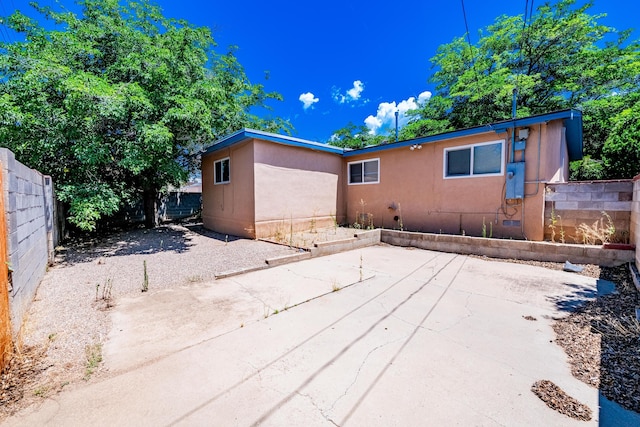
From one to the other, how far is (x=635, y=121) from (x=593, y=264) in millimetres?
8626

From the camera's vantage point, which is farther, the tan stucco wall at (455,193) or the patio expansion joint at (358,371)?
the tan stucco wall at (455,193)

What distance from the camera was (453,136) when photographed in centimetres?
737

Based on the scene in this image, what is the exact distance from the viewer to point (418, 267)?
548 cm

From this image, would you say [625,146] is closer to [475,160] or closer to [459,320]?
[475,160]

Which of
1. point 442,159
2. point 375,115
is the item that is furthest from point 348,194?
point 375,115

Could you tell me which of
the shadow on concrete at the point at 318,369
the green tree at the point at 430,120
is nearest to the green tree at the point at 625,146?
the green tree at the point at 430,120

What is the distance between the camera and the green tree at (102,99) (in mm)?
5488

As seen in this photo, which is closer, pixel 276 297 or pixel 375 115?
pixel 276 297

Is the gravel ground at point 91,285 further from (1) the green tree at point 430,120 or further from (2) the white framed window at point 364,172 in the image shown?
(1) the green tree at point 430,120

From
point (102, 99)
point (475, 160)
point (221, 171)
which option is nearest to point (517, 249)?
point (475, 160)

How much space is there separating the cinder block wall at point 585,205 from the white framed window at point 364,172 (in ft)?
16.0

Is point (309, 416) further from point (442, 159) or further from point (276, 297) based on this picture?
point (442, 159)

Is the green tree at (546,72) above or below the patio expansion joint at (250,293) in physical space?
above

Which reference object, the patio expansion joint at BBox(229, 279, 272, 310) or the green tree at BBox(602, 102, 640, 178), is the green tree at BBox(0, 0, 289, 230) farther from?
the green tree at BBox(602, 102, 640, 178)
